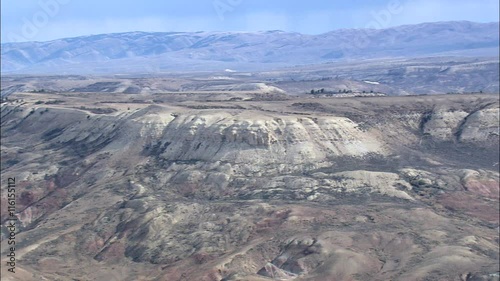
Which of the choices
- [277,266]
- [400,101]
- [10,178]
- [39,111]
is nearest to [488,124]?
[400,101]

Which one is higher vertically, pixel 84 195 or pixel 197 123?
pixel 197 123

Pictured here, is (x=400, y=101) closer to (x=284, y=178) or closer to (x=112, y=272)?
(x=284, y=178)

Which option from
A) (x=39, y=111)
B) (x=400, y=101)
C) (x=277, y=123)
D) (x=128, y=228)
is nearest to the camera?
(x=128, y=228)

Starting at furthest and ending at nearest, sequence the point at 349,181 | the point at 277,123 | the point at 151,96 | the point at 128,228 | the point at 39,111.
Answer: the point at 151,96, the point at 39,111, the point at 277,123, the point at 349,181, the point at 128,228

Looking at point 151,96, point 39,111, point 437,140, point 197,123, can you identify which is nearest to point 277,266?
point 197,123

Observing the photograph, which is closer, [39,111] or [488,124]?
[488,124]

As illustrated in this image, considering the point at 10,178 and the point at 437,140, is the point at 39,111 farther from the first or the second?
the point at 437,140
